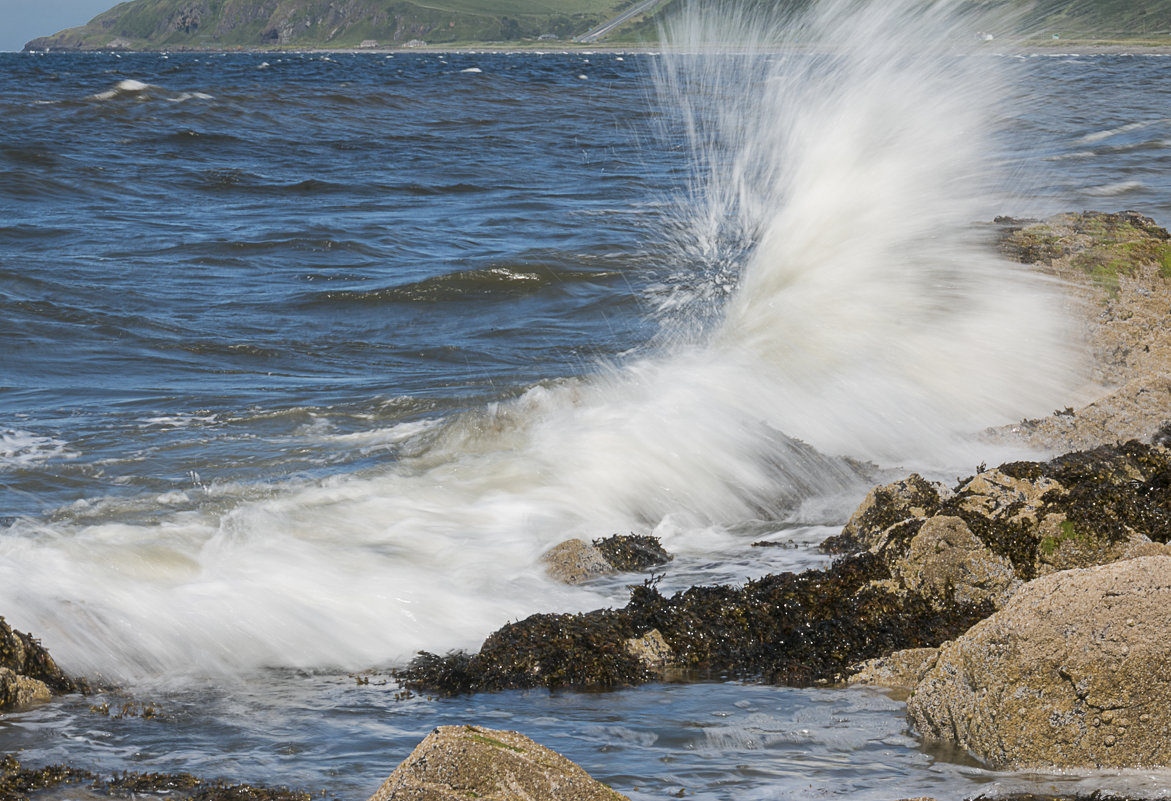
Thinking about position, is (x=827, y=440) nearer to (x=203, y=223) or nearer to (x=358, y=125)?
(x=203, y=223)

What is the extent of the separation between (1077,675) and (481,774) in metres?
1.52

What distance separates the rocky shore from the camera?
2781 millimetres

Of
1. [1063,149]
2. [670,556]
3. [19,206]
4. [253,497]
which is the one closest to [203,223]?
[19,206]

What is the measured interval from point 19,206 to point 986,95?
1597cm

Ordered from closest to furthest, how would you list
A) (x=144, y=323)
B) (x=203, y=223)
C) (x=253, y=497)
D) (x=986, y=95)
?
(x=253, y=497) → (x=144, y=323) → (x=203, y=223) → (x=986, y=95)

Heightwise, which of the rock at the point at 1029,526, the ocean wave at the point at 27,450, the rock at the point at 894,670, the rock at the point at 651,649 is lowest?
the rock at the point at 894,670

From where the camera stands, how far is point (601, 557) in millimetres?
5090

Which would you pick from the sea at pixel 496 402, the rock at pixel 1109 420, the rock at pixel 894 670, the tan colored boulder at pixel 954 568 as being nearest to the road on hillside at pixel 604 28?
the sea at pixel 496 402

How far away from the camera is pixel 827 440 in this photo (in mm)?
6941

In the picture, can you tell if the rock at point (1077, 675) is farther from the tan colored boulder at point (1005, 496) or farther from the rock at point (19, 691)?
the rock at point (19, 691)

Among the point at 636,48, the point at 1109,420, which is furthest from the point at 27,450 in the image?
the point at 636,48

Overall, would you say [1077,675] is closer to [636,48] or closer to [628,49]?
[628,49]

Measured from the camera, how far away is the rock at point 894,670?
370 cm

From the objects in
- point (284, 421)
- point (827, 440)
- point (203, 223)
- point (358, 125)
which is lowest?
point (827, 440)
